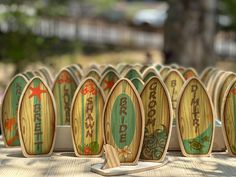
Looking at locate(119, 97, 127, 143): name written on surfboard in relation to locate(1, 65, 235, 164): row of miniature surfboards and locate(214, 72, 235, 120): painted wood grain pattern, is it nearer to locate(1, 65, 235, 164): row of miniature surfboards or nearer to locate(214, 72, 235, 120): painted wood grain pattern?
locate(1, 65, 235, 164): row of miniature surfboards

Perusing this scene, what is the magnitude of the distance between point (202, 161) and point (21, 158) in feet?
2.66

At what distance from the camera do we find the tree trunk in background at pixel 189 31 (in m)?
6.38

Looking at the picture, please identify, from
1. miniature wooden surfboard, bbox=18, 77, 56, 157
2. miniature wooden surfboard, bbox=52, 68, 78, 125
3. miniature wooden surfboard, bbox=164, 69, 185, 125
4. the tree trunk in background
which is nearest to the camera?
miniature wooden surfboard, bbox=18, 77, 56, 157

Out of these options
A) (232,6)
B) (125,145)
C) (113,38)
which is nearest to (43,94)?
(125,145)

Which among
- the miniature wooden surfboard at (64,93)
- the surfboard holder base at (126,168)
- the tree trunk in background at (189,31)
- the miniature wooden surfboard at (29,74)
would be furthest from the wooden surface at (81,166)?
the tree trunk in background at (189,31)

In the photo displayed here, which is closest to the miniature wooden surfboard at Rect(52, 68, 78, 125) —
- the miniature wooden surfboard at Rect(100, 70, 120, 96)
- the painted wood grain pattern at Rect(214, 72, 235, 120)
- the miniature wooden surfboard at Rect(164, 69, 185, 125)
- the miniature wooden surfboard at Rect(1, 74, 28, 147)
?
the miniature wooden surfboard at Rect(100, 70, 120, 96)

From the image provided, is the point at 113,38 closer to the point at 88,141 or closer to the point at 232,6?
the point at 232,6

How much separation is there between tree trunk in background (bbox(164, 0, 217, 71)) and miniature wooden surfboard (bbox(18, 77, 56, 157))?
4027 millimetres

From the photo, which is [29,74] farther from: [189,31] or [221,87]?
[189,31]

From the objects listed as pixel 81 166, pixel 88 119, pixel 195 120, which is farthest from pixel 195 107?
pixel 81 166

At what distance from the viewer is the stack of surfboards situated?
7.88 ft

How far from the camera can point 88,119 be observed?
2.57m

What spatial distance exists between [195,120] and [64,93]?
75 centimetres

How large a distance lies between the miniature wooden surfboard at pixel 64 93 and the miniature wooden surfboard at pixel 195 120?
64cm
